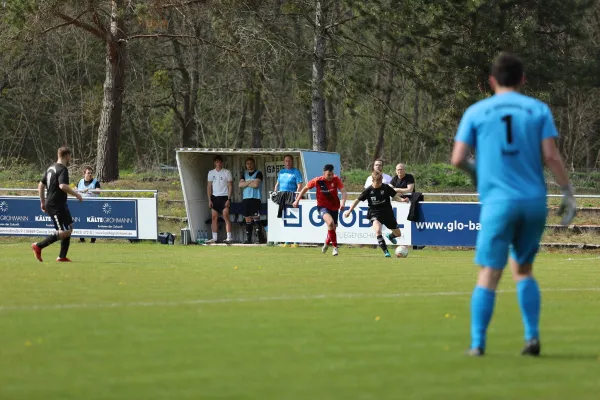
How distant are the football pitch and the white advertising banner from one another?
28.0ft

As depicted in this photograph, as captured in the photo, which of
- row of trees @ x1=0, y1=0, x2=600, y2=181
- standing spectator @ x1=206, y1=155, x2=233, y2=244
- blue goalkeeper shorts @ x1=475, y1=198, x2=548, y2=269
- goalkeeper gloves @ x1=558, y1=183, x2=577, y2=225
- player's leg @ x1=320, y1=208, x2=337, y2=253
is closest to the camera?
blue goalkeeper shorts @ x1=475, y1=198, x2=548, y2=269

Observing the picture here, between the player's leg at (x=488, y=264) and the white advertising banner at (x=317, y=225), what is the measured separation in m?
17.1

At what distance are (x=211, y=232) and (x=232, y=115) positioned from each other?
103ft

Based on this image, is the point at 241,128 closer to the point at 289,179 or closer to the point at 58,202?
the point at 289,179

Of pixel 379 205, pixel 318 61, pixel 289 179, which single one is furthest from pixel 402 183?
pixel 318 61

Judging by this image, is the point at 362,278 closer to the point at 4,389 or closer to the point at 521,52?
the point at 4,389

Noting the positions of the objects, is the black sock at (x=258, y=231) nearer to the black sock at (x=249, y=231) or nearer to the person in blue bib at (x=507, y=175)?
the black sock at (x=249, y=231)

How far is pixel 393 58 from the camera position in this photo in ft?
123

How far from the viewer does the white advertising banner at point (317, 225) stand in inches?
981

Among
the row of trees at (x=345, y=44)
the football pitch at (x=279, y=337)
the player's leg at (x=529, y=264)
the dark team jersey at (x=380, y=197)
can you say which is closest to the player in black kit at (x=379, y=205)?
the dark team jersey at (x=380, y=197)

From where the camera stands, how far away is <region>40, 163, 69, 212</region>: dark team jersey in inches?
739

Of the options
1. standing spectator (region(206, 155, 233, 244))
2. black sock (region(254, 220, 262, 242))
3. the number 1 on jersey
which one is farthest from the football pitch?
standing spectator (region(206, 155, 233, 244))

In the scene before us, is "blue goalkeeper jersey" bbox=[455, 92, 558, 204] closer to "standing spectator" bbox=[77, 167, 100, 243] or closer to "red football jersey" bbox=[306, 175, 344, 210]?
"red football jersey" bbox=[306, 175, 344, 210]

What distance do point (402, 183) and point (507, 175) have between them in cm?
1670
